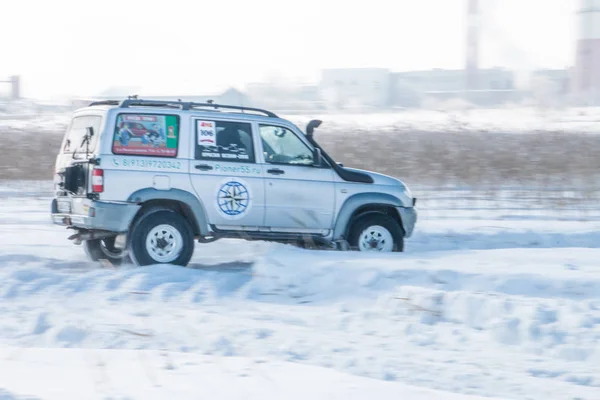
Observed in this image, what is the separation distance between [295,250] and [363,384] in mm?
4858

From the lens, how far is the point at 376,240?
11656 millimetres

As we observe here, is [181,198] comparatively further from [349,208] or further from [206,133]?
[349,208]

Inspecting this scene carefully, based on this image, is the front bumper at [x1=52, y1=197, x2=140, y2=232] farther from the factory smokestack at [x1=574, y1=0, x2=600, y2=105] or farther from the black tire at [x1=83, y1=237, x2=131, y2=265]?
the factory smokestack at [x1=574, y1=0, x2=600, y2=105]

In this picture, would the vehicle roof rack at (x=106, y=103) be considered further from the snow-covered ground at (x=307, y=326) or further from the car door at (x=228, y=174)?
the snow-covered ground at (x=307, y=326)

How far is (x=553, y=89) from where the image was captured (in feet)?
193

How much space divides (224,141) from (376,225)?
2.22 m

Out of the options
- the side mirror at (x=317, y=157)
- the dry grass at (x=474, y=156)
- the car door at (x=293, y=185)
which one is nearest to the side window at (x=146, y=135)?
the car door at (x=293, y=185)

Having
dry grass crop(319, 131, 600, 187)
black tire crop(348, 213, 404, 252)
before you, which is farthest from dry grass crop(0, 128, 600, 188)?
black tire crop(348, 213, 404, 252)

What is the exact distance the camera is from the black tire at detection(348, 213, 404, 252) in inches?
455

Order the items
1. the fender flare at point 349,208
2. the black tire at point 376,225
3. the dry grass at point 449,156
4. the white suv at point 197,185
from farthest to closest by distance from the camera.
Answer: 1. the dry grass at point 449,156
2. the black tire at point 376,225
3. the fender flare at point 349,208
4. the white suv at point 197,185

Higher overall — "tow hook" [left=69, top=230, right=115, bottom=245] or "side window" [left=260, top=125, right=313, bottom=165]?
"side window" [left=260, top=125, right=313, bottom=165]

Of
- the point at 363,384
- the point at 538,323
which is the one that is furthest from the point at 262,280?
the point at 363,384

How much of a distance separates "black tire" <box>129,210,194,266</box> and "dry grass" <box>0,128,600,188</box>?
46.9ft

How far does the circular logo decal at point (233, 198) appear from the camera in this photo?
1079 centimetres
